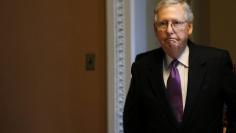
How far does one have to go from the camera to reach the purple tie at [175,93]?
1570mm

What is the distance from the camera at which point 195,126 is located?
1.55 m

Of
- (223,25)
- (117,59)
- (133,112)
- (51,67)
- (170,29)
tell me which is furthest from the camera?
(223,25)

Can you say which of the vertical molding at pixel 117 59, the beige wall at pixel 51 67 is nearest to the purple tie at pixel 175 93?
the vertical molding at pixel 117 59

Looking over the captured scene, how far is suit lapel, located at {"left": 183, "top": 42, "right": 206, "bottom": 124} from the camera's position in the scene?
5.07 ft

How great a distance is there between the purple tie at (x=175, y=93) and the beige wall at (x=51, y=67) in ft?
2.68

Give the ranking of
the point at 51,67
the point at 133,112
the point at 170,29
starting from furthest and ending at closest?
the point at 51,67, the point at 133,112, the point at 170,29

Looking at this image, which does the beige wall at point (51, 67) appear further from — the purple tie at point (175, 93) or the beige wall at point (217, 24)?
the purple tie at point (175, 93)

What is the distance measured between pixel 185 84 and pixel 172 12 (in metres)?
0.27

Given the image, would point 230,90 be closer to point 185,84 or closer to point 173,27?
point 185,84

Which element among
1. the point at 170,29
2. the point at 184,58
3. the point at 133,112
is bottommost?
the point at 133,112

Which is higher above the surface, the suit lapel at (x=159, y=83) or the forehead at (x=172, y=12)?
the forehead at (x=172, y=12)

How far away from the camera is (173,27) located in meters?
1.55

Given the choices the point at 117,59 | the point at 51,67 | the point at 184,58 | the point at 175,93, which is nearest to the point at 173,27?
the point at 184,58

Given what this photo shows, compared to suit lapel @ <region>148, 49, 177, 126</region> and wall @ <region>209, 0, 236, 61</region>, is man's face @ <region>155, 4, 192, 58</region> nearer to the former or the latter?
suit lapel @ <region>148, 49, 177, 126</region>
